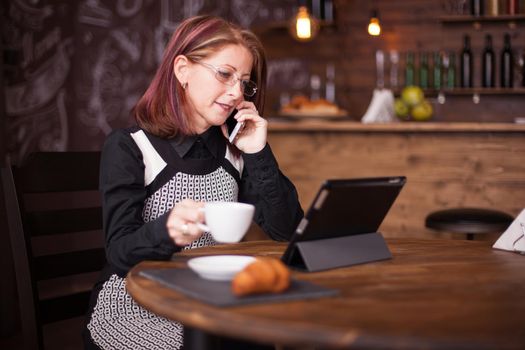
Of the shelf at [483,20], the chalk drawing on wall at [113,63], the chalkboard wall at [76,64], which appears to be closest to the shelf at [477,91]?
the shelf at [483,20]

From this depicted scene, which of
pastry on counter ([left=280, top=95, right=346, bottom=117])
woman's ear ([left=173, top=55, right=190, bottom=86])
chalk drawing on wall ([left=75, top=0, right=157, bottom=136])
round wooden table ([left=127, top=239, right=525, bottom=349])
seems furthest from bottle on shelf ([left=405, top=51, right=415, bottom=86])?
round wooden table ([left=127, top=239, right=525, bottom=349])

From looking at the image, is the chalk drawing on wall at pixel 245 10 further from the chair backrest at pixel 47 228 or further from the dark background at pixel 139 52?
the chair backrest at pixel 47 228

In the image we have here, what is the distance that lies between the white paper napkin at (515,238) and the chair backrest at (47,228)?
104cm

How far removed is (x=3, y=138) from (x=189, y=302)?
8.97ft

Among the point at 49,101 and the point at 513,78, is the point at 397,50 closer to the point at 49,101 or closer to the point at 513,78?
the point at 513,78

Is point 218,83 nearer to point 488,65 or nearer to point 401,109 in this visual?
point 401,109

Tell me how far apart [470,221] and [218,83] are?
1780 mm

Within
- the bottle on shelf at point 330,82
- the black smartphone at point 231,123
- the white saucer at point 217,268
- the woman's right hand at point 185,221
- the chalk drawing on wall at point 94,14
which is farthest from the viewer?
the bottle on shelf at point 330,82

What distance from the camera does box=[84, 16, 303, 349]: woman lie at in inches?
63.0

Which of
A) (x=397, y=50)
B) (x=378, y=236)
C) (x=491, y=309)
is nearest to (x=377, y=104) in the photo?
(x=397, y=50)

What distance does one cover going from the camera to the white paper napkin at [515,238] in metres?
1.64

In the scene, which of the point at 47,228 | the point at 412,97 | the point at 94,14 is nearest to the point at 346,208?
the point at 47,228

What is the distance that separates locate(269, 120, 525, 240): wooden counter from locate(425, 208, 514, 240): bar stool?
0.50 m

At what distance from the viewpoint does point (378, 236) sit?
1535 mm
